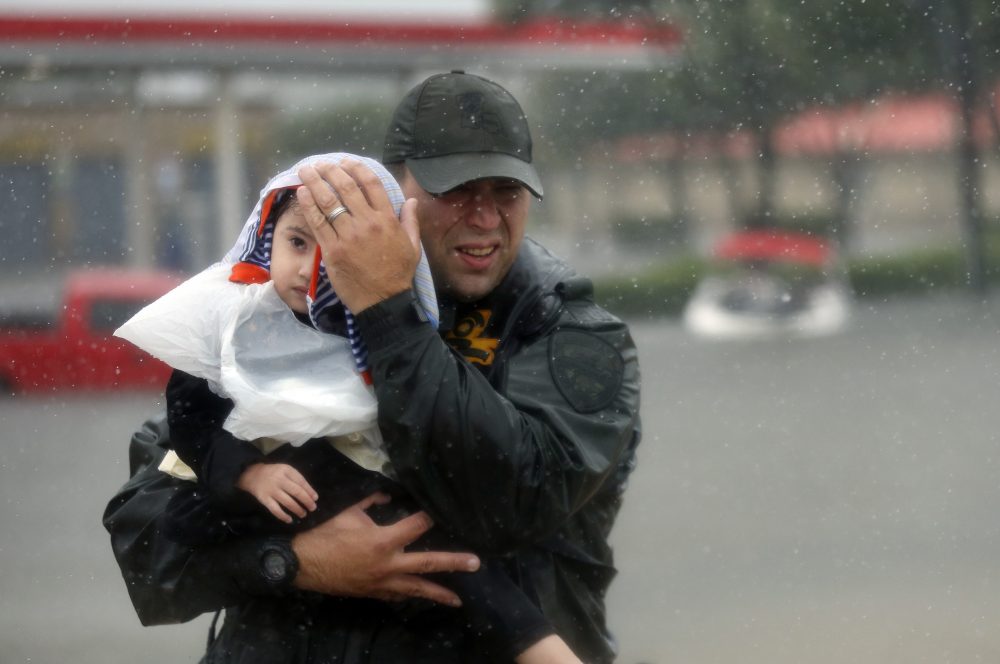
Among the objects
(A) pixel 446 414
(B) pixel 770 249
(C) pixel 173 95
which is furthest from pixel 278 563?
(C) pixel 173 95

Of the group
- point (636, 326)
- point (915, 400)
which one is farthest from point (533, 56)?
point (915, 400)

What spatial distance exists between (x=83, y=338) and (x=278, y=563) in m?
7.86

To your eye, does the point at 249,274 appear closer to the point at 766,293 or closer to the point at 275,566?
the point at 275,566

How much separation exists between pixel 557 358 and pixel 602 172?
23.2 ft

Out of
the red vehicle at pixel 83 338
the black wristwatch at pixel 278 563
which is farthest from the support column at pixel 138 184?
the black wristwatch at pixel 278 563

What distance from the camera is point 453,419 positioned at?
1786 millimetres

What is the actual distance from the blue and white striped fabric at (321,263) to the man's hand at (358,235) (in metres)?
0.03

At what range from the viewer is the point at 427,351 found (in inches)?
71.1

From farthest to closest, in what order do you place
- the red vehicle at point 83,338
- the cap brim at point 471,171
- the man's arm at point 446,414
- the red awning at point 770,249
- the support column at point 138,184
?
the support column at point 138,184
the red awning at point 770,249
the red vehicle at point 83,338
the cap brim at point 471,171
the man's arm at point 446,414

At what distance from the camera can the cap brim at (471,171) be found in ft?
6.74

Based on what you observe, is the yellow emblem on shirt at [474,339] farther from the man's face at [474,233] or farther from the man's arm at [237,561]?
the man's arm at [237,561]

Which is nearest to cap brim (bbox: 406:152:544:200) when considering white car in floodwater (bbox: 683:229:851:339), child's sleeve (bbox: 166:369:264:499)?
child's sleeve (bbox: 166:369:264:499)

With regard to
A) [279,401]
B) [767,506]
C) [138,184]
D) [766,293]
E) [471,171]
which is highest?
[138,184]

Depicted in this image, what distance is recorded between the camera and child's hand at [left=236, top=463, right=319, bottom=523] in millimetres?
1861
